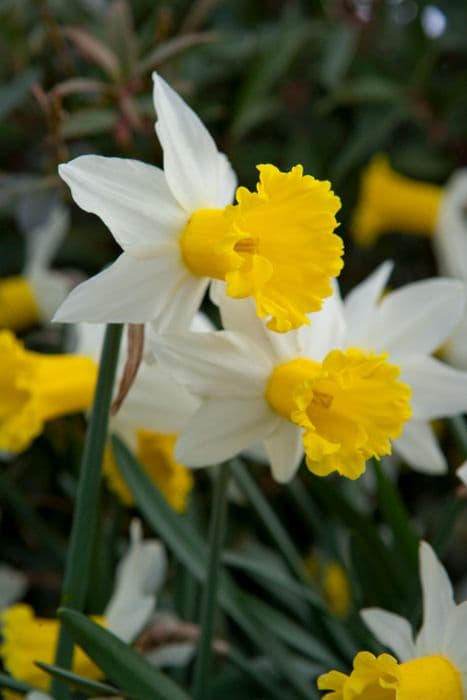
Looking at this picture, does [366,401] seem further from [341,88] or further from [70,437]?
[341,88]

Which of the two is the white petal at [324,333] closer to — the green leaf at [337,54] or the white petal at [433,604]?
the white petal at [433,604]

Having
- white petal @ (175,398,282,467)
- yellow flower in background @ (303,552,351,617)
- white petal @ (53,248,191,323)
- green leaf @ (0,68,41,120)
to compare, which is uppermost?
white petal @ (53,248,191,323)

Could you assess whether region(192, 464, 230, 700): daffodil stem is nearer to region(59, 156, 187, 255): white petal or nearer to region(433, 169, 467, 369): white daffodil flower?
region(59, 156, 187, 255): white petal

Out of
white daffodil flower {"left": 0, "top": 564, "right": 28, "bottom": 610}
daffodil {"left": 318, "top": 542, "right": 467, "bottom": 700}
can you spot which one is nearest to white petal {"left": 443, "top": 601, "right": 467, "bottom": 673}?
daffodil {"left": 318, "top": 542, "right": 467, "bottom": 700}

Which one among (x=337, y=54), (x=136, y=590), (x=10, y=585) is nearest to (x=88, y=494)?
(x=136, y=590)

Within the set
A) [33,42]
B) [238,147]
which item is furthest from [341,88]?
[33,42]

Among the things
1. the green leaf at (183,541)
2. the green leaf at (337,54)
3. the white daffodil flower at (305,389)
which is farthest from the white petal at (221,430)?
the green leaf at (337,54)
